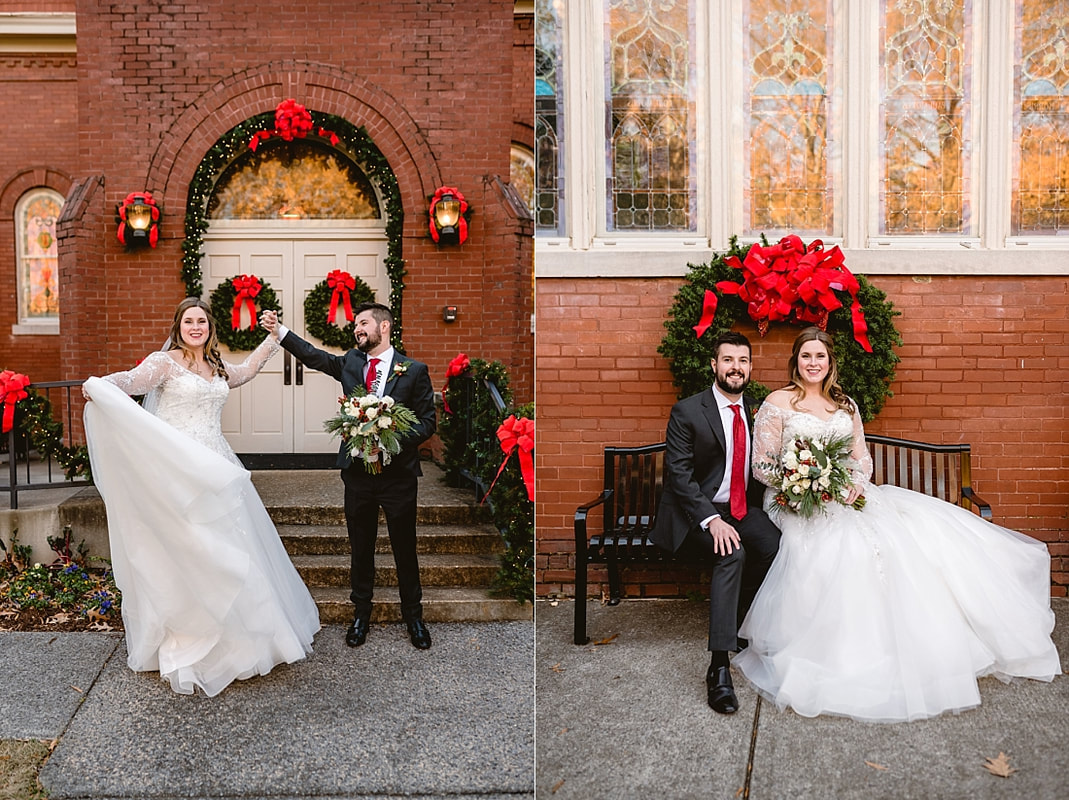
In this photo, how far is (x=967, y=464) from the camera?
434 centimetres

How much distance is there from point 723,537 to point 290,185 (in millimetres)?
6407

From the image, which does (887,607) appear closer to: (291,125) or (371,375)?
(371,375)

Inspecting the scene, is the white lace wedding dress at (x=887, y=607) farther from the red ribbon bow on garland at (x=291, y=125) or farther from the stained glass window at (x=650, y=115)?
the red ribbon bow on garland at (x=291, y=125)

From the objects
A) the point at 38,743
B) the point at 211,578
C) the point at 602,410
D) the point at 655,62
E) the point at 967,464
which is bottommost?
the point at 38,743

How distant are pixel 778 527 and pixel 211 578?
2763 mm

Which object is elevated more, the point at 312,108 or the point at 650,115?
the point at 312,108

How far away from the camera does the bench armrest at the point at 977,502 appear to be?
13.3 ft

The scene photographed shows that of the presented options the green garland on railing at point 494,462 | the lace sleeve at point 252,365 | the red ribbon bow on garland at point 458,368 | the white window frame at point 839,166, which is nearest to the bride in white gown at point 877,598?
the white window frame at point 839,166

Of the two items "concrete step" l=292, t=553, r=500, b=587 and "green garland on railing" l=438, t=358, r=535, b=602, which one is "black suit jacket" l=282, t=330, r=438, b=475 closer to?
"green garland on railing" l=438, t=358, r=535, b=602

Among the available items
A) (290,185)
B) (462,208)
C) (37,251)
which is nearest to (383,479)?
(462,208)

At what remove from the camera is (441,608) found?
4.86 meters

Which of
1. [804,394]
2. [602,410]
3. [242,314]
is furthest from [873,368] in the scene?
[242,314]

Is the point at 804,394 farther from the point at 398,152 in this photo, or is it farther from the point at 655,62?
the point at 398,152

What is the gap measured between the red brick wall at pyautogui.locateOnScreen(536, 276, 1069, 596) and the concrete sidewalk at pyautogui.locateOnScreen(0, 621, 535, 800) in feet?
3.48
